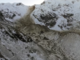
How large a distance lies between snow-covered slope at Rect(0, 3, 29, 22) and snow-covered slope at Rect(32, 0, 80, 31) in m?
0.52

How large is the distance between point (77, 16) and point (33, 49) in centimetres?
212

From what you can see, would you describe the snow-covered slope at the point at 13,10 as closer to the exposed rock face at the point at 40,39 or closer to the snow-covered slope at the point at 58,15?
the exposed rock face at the point at 40,39

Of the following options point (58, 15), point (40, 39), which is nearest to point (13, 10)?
point (40, 39)

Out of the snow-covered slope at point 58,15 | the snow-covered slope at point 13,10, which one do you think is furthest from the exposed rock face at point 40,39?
the snow-covered slope at point 13,10

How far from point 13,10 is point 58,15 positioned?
1780 millimetres

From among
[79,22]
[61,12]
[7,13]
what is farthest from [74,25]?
[7,13]

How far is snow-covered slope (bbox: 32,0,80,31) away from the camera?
6533 mm

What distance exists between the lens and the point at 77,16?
22.1 ft

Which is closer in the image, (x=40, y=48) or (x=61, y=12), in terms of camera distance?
(x=40, y=48)

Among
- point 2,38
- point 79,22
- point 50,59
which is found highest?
point 79,22

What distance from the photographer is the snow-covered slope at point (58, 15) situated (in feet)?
21.4

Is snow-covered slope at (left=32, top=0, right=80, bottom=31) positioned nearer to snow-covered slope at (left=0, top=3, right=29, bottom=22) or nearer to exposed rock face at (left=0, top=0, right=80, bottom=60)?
exposed rock face at (left=0, top=0, right=80, bottom=60)

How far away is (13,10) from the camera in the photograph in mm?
6914

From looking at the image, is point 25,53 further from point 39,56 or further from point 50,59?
point 50,59
